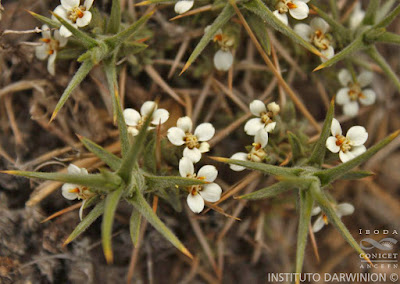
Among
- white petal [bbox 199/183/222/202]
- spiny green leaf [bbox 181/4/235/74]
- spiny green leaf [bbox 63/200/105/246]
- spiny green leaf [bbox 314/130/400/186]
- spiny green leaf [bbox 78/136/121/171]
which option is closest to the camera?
spiny green leaf [bbox 314/130/400/186]

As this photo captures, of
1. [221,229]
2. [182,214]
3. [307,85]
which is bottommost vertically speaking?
[221,229]

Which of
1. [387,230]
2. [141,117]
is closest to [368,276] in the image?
[387,230]

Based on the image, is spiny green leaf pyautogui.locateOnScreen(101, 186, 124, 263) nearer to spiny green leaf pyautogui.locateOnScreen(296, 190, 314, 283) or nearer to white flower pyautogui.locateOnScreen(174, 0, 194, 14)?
spiny green leaf pyautogui.locateOnScreen(296, 190, 314, 283)

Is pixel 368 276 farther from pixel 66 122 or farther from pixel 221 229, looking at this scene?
pixel 66 122

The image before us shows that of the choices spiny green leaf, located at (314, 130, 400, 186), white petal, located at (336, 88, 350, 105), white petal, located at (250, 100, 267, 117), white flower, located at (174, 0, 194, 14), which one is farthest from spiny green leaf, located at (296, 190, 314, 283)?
white flower, located at (174, 0, 194, 14)

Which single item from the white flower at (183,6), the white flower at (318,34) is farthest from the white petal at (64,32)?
the white flower at (318,34)
